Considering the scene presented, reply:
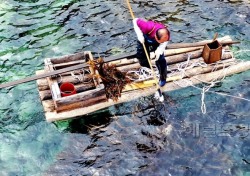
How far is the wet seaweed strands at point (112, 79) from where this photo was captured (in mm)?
10039

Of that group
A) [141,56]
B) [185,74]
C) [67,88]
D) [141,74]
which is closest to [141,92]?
[141,74]

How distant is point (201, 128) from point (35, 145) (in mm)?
4361

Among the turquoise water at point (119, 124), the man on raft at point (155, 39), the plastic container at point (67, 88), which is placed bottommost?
the turquoise water at point (119, 124)

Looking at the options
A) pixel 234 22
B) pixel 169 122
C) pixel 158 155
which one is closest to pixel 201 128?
pixel 169 122

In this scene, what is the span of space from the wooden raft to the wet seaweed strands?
14 centimetres

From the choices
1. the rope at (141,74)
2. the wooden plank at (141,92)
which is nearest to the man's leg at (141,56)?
the rope at (141,74)

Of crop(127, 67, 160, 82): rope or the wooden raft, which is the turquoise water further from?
crop(127, 67, 160, 82): rope

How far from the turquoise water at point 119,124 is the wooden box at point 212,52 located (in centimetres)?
82

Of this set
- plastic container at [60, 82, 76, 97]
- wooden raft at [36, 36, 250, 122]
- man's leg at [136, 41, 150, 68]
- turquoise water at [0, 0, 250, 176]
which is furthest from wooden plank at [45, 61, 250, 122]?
man's leg at [136, 41, 150, 68]

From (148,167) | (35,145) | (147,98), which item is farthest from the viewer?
(147,98)

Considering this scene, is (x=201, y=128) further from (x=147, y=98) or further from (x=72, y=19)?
(x=72, y=19)

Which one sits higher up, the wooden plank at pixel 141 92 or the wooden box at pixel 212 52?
the wooden box at pixel 212 52

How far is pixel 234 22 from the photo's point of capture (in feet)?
43.5

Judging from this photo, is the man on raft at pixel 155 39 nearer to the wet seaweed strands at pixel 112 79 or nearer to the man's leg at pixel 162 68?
the man's leg at pixel 162 68
